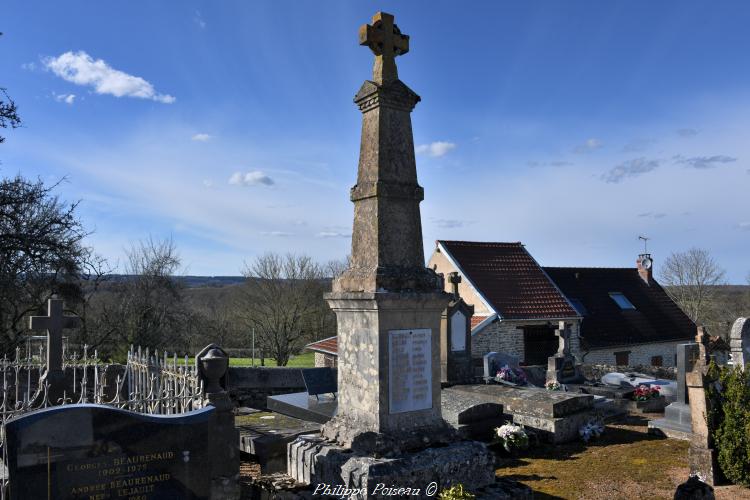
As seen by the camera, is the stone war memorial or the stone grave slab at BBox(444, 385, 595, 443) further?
the stone grave slab at BBox(444, 385, 595, 443)

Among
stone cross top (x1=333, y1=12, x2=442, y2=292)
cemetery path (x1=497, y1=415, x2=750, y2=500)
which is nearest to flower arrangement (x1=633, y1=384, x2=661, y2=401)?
cemetery path (x1=497, y1=415, x2=750, y2=500)

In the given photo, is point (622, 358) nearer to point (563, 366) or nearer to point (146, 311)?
point (563, 366)

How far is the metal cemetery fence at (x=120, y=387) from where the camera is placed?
22.2 feet

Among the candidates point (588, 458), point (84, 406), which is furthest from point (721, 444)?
point (84, 406)

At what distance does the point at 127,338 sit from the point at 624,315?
2108 centimetres

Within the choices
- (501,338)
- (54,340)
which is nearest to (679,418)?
(501,338)

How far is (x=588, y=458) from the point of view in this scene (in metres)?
8.78

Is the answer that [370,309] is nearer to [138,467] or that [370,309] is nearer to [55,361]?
[138,467]

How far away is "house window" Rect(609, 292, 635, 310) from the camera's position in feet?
82.5

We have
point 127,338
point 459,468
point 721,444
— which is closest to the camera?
point 459,468

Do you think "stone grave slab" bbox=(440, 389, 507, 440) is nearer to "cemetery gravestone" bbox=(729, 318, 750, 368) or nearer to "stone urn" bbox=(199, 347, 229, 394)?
"cemetery gravestone" bbox=(729, 318, 750, 368)

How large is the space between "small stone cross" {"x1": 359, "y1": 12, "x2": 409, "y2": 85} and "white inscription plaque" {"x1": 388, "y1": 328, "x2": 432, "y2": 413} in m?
3.00

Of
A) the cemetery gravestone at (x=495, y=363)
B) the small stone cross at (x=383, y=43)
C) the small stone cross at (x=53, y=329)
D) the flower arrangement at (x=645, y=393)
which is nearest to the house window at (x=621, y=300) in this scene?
the cemetery gravestone at (x=495, y=363)

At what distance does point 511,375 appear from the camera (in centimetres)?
1362
